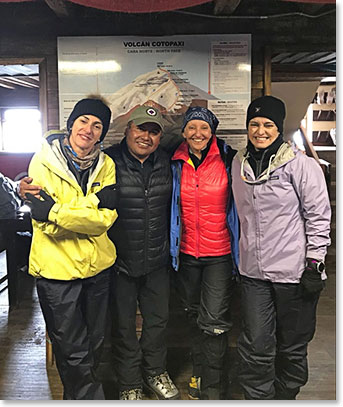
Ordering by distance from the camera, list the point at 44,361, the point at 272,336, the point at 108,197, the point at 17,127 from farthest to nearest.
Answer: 1. the point at 17,127
2. the point at 44,361
3. the point at 272,336
4. the point at 108,197

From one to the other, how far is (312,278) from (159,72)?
1.39 metres

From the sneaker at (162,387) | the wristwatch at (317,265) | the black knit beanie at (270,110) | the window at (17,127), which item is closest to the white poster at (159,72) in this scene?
the black knit beanie at (270,110)

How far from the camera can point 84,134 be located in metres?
1.76

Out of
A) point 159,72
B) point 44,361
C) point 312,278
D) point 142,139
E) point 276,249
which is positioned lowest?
point 44,361

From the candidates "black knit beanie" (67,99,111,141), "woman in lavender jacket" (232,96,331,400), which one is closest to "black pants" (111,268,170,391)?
"woman in lavender jacket" (232,96,331,400)

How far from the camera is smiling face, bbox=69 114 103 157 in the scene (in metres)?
1.76

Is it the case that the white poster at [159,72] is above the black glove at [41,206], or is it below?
above

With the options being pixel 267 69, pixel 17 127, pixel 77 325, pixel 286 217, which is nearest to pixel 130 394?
pixel 77 325

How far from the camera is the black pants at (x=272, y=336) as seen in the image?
1846mm

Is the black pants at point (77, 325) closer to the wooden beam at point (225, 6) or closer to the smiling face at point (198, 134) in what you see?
the smiling face at point (198, 134)

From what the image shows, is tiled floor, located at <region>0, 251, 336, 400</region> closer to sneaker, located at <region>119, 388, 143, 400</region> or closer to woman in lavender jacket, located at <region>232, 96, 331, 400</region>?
sneaker, located at <region>119, 388, 143, 400</region>

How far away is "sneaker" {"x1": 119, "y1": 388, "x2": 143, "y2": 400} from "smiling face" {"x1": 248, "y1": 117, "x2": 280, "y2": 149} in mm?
1294

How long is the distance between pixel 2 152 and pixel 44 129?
353 centimetres

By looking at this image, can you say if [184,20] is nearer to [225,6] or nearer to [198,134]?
[225,6]
